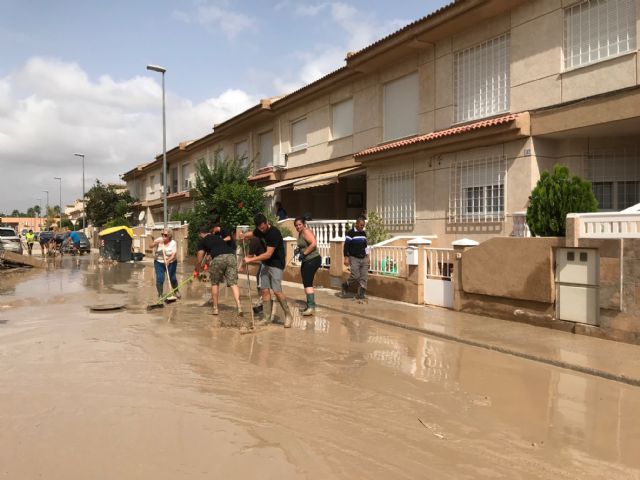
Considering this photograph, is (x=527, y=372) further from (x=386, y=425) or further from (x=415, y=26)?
(x=415, y=26)

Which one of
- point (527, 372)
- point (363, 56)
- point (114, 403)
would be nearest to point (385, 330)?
point (527, 372)

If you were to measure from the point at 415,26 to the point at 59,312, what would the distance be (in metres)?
10.1

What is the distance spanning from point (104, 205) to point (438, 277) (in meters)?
36.0

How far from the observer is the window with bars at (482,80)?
11.6 metres

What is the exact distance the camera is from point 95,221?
40.6 meters

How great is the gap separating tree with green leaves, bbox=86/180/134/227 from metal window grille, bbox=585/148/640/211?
35457mm

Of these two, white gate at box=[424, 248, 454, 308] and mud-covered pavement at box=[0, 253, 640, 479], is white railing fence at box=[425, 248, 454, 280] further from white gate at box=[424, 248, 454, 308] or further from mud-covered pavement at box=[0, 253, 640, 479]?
mud-covered pavement at box=[0, 253, 640, 479]

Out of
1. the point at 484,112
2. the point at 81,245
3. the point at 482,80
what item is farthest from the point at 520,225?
the point at 81,245

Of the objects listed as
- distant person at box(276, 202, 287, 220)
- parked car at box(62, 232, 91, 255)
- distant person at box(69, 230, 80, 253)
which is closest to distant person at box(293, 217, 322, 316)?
distant person at box(276, 202, 287, 220)

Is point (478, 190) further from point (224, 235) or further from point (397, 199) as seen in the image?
point (224, 235)

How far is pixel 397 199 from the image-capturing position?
46.2ft

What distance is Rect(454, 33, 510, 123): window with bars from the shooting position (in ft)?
37.9

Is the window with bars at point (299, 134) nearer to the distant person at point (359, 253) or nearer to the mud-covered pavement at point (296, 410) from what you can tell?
the distant person at point (359, 253)

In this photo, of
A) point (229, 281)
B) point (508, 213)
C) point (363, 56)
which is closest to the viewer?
point (229, 281)
